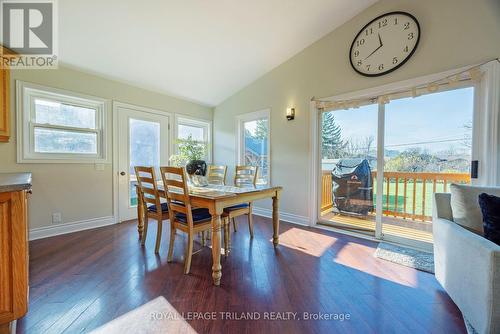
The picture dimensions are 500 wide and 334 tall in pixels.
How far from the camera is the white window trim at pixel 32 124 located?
2613 millimetres

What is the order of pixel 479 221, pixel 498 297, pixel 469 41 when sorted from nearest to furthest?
pixel 498 297 → pixel 479 221 → pixel 469 41

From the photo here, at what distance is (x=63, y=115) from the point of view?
9.90 feet

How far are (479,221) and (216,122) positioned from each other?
4.38m

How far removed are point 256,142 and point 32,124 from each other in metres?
3.33

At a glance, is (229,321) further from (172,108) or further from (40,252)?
(172,108)

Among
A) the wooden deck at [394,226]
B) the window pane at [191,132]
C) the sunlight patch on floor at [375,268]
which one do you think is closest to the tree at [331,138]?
the wooden deck at [394,226]

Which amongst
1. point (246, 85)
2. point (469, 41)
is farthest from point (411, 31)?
point (246, 85)

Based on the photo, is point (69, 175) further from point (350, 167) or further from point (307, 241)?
point (350, 167)

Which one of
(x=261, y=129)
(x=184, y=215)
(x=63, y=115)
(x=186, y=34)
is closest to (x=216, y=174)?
(x=184, y=215)

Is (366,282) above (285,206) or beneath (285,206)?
beneath

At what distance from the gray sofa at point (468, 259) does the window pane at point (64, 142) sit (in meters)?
4.36

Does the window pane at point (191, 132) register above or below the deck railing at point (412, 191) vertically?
above

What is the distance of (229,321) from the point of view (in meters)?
1.38

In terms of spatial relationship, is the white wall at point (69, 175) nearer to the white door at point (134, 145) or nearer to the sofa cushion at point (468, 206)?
the white door at point (134, 145)
